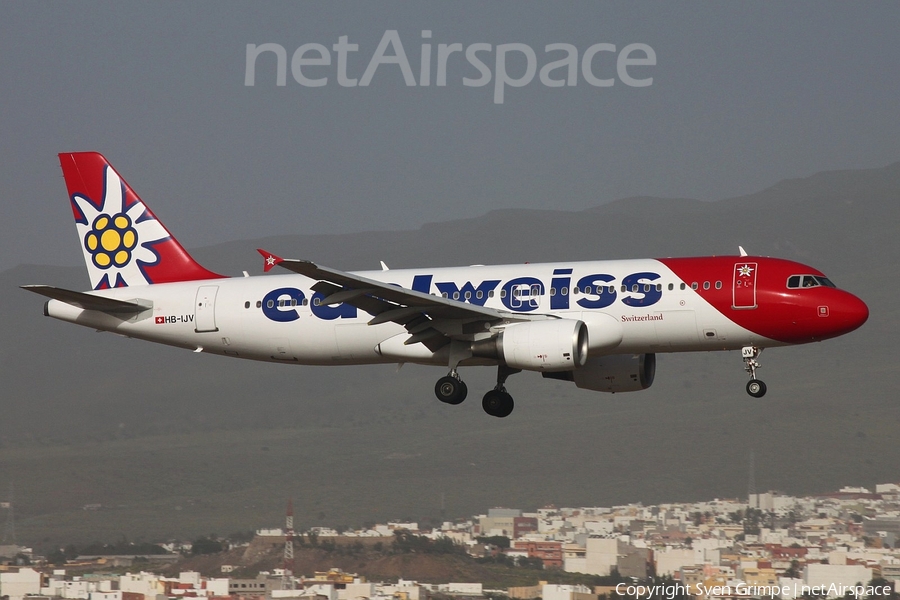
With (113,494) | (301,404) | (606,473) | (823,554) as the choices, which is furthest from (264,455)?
(823,554)

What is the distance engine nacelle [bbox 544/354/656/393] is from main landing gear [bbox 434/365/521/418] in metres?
1.55

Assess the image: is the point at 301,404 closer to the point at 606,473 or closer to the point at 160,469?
the point at 160,469

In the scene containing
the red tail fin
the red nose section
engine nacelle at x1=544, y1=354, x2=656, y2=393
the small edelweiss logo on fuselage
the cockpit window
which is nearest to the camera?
the red nose section

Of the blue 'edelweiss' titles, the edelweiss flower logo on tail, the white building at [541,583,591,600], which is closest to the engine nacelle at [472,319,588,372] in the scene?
the blue 'edelweiss' titles

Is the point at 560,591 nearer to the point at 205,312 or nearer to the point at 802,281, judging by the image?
the point at 205,312

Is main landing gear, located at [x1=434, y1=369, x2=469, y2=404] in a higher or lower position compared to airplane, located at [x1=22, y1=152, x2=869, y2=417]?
lower

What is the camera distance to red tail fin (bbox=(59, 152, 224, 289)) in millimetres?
42469

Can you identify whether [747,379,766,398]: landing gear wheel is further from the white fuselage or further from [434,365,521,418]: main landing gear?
[434,365,521,418]: main landing gear

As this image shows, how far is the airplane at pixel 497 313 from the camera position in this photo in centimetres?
3469

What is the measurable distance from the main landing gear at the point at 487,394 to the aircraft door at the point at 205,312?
7344 millimetres

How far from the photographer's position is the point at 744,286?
3497 centimetres

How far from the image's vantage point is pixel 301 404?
139 metres

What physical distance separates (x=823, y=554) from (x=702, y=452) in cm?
5436

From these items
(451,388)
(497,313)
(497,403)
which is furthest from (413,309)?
(497,403)
